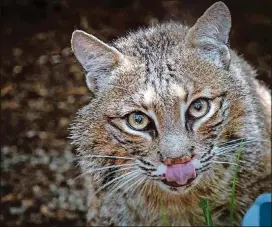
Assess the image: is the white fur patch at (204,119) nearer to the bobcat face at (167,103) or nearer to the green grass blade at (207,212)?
the bobcat face at (167,103)

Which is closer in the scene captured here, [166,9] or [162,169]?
[162,169]

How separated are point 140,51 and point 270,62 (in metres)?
0.83

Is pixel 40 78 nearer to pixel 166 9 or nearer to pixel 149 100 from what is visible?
pixel 166 9

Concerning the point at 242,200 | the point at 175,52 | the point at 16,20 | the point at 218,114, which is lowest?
the point at 242,200

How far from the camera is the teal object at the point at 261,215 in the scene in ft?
6.95

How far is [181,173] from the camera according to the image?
7.32 ft

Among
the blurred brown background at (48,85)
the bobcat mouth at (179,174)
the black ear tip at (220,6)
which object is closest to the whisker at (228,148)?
the bobcat mouth at (179,174)

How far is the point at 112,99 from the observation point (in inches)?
90.8

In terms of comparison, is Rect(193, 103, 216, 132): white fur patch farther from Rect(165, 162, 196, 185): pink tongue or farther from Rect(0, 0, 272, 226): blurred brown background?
Rect(0, 0, 272, 226): blurred brown background

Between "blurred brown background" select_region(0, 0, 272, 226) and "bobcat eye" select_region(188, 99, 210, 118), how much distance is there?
0.77 m

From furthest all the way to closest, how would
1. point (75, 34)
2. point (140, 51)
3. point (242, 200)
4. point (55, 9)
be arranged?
point (55, 9) → point (242, 200) → point (140, 51) → point (75, 34)

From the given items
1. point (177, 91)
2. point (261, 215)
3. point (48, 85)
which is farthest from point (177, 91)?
point (48, 85)

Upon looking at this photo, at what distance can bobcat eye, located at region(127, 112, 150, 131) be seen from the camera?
2236 mm

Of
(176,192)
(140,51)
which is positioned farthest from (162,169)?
(140,51)
